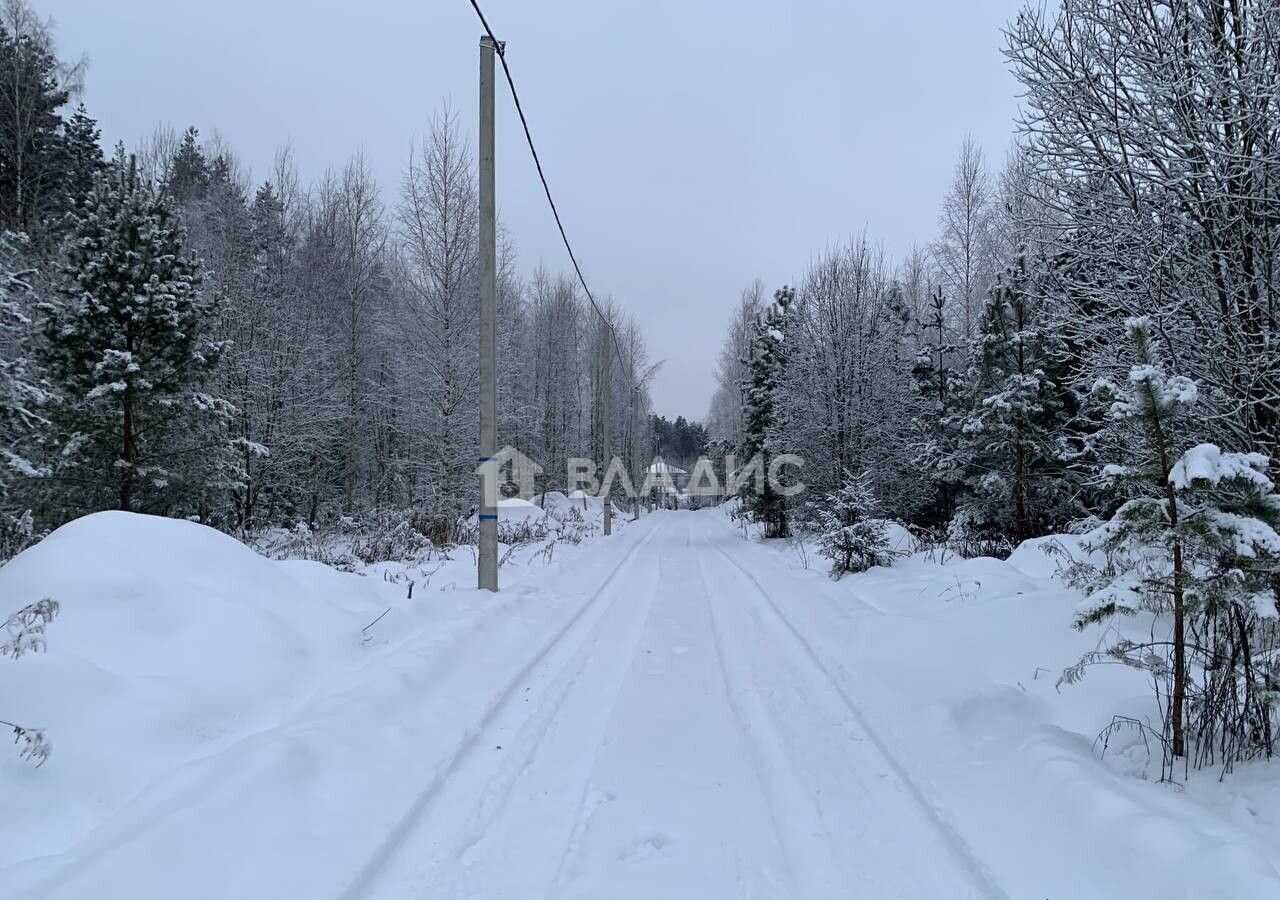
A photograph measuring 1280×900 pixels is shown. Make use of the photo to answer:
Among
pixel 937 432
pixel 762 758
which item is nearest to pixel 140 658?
pixel 762 758

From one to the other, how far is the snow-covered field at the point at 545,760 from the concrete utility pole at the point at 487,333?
5.51 feet

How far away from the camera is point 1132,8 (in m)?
3.42

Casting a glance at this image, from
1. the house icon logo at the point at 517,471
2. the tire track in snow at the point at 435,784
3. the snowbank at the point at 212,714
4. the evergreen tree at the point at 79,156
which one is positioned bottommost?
the tire track in snow at the point at 435,784

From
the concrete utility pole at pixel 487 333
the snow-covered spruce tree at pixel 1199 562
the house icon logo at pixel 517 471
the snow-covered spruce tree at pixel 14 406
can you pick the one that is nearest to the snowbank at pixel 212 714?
the concrete utility pole at pixel 487 333

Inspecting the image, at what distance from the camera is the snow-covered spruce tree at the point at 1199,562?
2604mm

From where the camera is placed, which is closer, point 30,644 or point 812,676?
point 30,644

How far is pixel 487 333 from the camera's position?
7.56 meters

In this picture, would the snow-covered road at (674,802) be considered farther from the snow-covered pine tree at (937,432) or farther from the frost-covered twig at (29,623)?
the snow-covered pine tree at (937,432)

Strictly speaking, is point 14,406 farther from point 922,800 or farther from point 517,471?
point 517,471

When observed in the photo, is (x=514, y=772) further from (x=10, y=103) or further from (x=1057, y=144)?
(x=10, y=103)

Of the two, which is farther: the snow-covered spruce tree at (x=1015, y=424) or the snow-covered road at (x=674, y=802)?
the snow-covered spruce tree at (x=1015, y=424)

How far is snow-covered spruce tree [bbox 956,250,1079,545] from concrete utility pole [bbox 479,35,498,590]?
1024 cm

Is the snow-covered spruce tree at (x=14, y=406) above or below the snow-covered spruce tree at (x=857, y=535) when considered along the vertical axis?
above

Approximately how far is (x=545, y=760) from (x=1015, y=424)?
1277cm
